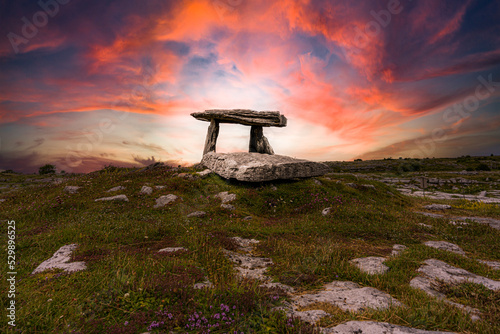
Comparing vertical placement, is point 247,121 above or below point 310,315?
above

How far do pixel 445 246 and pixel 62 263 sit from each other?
40.1ft

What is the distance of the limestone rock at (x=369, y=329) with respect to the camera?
119 inches

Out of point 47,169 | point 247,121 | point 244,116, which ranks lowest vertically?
point 47,169

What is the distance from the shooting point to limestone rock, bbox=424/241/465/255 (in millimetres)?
8041

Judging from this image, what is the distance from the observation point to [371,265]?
20.9 feet

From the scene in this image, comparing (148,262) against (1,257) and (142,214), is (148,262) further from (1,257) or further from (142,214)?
(142,214)

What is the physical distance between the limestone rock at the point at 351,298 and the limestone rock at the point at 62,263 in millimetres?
5115

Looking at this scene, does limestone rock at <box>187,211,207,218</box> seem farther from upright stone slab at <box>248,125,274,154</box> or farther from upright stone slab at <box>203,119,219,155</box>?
upright stone slab at <box>248,125,274,154</box>

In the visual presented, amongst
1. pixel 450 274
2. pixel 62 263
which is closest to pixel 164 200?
pixel 62 263

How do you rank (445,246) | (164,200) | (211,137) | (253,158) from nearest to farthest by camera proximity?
(445,246) → (164,200) → (253,158) → (211,137)

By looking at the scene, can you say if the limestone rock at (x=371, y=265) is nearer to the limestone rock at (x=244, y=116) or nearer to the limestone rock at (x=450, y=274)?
the limestone rock at (x=450, y=274)

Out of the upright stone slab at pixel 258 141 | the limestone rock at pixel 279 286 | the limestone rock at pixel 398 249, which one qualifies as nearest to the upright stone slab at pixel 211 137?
the upright stone slab at pixel 258 141

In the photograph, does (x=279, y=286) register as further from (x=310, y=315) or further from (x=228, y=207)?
(x=228, y=207)

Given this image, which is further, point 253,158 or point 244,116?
point 244,116
